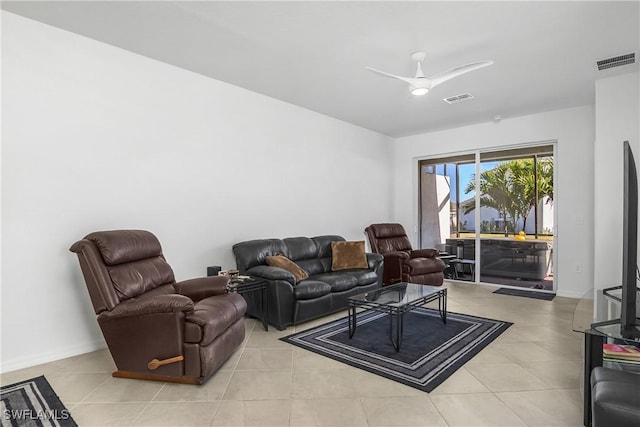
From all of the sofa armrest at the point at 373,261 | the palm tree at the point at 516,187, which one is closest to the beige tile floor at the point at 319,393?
the sofa armrest at the point at 373,261

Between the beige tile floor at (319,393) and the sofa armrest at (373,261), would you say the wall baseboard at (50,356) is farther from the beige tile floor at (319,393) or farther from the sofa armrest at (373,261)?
the sofa armrest at (373,261)

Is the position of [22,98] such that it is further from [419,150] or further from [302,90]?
A: [419,150]

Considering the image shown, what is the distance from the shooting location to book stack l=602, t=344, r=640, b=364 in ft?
6.66

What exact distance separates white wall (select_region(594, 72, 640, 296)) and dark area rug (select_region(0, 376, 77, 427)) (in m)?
4.93

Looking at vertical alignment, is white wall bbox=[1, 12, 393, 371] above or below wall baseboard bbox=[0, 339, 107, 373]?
above

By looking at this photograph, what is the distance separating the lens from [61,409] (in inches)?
85.8

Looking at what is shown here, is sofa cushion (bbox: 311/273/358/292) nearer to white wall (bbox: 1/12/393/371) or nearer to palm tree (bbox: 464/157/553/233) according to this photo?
white wall (bbox: 1/12/393/371)

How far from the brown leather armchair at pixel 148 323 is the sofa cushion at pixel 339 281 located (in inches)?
58.4

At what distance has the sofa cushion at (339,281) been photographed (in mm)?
4047

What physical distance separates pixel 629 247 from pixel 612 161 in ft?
9.18

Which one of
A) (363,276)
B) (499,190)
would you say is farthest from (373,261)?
(499,190)

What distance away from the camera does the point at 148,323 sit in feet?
8.13

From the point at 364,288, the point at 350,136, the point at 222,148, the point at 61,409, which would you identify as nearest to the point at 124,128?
the point at 222,148

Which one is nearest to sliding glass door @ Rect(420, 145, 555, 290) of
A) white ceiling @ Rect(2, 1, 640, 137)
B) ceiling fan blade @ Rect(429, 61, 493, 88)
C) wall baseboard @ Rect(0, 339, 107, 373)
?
white ceiling @ Rect(2, 1, 640, 137)
